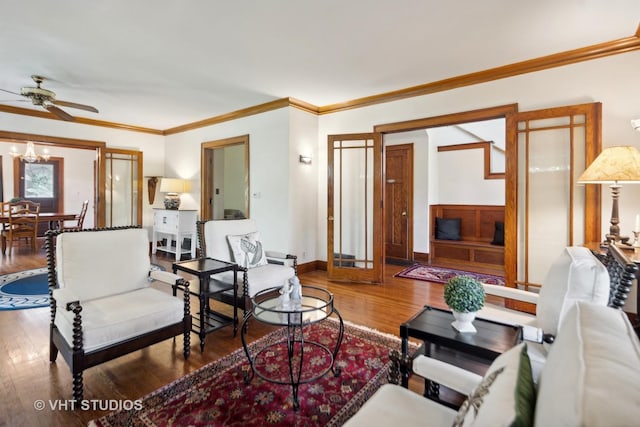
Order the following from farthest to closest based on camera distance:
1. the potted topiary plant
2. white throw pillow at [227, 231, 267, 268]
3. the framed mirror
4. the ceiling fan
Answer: the framed mirror, the ceiling fan, white throw pillow at [227, 231, 267, 268], the potted topiary plant

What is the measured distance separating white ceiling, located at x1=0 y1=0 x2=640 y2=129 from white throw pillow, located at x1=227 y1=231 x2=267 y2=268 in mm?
1854

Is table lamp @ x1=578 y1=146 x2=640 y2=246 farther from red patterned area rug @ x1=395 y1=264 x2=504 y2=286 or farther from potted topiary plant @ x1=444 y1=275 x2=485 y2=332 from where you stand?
red patterned area rug @ x1=395 y1=264 x2=504 y2=286

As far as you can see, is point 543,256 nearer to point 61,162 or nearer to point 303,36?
point 303,36

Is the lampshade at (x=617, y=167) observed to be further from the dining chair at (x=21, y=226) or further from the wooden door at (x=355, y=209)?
the dining chair at (x=21, y=226)

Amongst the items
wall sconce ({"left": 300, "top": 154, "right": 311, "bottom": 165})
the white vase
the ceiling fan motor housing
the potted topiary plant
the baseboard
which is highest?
the ceiling fan motor housing

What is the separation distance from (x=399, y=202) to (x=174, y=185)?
167 inches

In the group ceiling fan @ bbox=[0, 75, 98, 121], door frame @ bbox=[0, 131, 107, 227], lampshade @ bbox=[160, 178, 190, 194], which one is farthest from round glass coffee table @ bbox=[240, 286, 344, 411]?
door frame @ bbox=[0, 131, 107, 227]

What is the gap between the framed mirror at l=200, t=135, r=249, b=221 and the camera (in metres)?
5.89

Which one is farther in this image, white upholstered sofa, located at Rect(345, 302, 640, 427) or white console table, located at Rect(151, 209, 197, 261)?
white console table, located at Rect(151, 209, 197, 261)

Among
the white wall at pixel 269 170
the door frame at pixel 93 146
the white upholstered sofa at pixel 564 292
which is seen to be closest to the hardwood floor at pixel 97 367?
the white upholstered sofa at pixel 564 292

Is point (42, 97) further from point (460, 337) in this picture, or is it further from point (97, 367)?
point (460, 337)

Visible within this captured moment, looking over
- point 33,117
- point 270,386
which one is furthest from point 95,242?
point 33,117

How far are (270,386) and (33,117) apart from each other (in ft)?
19.9

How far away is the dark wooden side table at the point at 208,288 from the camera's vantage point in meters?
2.63
